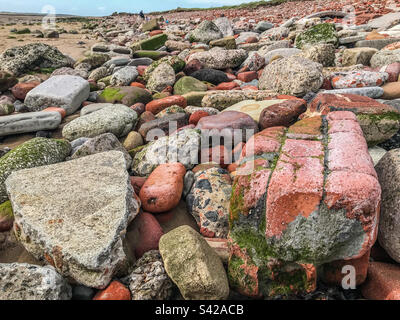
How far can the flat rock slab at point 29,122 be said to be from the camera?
15.3 ft

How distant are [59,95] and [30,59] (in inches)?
163

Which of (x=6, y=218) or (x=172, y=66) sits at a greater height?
(x=172, y=66)

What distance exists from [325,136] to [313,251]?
3.24ft

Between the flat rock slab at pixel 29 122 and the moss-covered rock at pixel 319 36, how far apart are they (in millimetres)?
6980

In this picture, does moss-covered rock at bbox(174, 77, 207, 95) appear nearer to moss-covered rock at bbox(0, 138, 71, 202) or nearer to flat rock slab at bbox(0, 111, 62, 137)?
flat rock slab at bbox(0, 111, 62, 137)

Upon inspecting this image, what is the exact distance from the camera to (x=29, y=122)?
4727mm

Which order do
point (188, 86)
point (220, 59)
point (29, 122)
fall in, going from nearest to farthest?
1. point (29, 122)
2. point (188, 86)
3. point (220, 59)

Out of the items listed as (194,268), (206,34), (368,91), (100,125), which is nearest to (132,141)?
(100,125)

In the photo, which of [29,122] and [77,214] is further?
[29,122]

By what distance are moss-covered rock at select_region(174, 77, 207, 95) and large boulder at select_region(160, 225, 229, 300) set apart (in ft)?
13.6

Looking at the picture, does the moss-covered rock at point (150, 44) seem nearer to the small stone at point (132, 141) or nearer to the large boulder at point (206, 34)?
the large boulder at point (206, 34)

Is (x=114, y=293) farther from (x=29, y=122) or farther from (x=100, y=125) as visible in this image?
(x=29, y=122)

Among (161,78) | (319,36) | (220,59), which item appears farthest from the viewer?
(319,36)

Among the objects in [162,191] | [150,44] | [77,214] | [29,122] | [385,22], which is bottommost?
[162,191]
